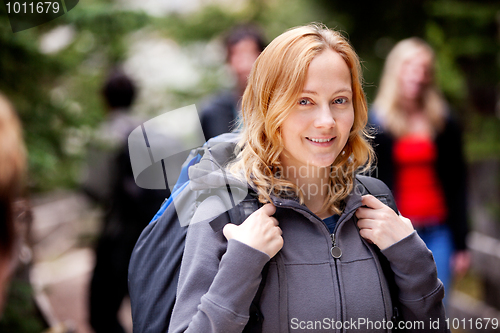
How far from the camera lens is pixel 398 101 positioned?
364 centimetres

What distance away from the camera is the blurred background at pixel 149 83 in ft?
11.7

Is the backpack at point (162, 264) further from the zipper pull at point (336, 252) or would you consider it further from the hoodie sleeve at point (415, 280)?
the zipper pull at point (336, 252)

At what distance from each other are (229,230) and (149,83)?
683 centimetres

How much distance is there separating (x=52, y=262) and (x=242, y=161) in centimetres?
616

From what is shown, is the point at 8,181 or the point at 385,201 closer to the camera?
the point at 8,181

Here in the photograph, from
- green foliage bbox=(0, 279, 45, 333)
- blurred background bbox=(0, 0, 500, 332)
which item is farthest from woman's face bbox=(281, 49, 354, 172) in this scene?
green foliage bbox=(0, 279, 45, 333)

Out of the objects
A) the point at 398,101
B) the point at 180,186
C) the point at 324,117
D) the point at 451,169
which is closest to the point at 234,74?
the point at 398,101

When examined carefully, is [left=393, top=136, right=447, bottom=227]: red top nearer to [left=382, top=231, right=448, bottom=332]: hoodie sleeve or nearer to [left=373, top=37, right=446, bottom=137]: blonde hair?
[left=373, top=37, right=446, bottom=137]: blonde hair

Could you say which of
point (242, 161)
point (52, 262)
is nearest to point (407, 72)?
point (242, 161)

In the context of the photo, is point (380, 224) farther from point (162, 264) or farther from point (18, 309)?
point (18, 309)

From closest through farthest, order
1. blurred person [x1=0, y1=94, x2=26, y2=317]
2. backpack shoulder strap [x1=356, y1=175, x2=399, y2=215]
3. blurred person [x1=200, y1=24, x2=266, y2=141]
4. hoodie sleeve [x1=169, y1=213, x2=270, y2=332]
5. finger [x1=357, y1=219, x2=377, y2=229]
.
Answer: blurred person [x1=0, y1=94, x2=26, y2=317] < hoodie sleeve [x1=169, y1=213, x2=270, y2=332] < finger [x1=357, y1=219, x2=377, y2=229] < backpack shoulder strap [x1=356, y1=175, x2=399, y2=215] < blurred person [x1=200, y1=24, x2=266, y2=141]

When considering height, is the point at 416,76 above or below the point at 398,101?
above

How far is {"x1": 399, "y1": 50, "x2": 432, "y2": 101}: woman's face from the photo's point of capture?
3.61 metres

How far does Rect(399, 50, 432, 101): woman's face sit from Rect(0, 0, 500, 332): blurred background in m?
0.31
